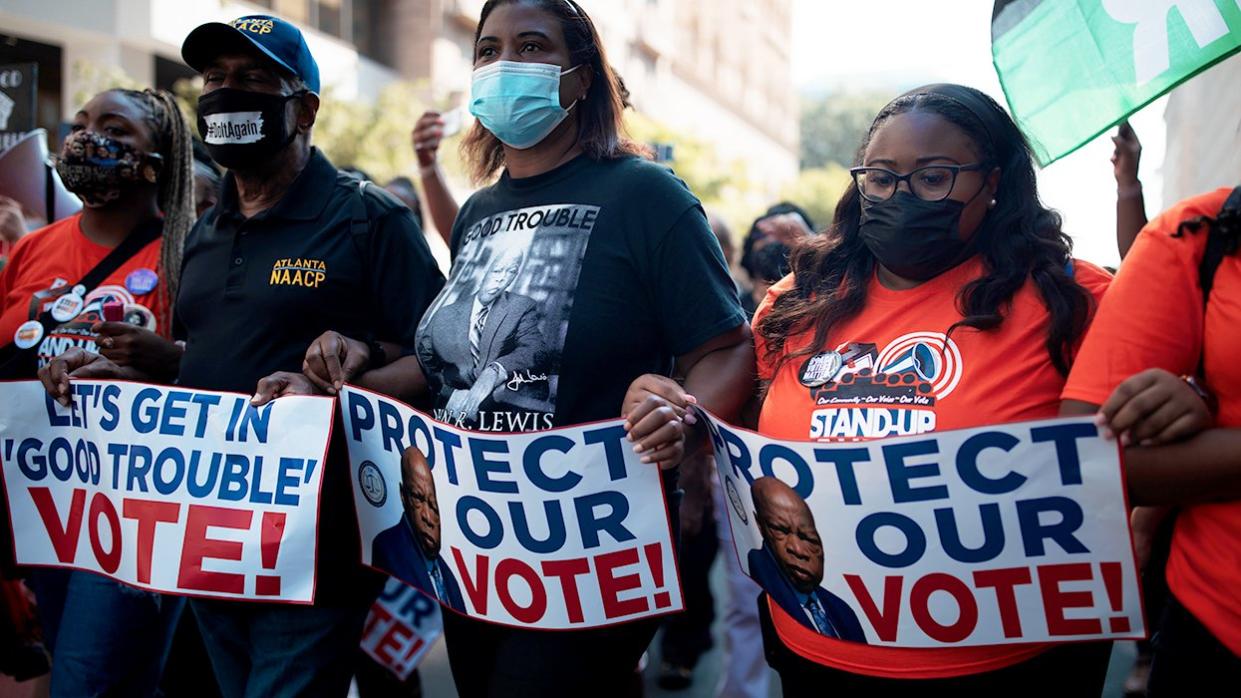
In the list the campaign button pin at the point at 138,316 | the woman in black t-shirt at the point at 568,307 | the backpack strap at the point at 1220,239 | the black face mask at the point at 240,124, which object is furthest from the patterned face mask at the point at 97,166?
the backpack strap at the point at 1220,239

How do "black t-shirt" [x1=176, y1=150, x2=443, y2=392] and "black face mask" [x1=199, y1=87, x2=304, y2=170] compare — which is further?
"black face mask" [x1=199, y1=87, x2=304, y2=170]

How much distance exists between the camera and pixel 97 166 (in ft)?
11.6

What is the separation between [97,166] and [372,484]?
58.0 inches

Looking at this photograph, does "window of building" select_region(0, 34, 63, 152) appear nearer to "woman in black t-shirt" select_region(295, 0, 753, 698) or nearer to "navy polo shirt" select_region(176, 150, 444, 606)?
"navy polo shirt" select_region(176, 150, 444, 606)

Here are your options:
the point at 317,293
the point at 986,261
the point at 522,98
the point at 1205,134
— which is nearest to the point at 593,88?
the point at 522,98

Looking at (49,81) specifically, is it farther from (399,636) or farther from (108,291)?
(108,291)

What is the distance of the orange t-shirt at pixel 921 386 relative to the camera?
7.25 ft

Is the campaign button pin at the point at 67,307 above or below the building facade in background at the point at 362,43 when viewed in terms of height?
above

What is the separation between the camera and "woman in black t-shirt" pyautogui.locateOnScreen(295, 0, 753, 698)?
2518mm

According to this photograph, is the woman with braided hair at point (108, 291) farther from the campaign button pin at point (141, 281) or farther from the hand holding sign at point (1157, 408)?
the hand holding sign at point (1157, 408)

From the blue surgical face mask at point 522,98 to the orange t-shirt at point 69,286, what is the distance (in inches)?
55.1

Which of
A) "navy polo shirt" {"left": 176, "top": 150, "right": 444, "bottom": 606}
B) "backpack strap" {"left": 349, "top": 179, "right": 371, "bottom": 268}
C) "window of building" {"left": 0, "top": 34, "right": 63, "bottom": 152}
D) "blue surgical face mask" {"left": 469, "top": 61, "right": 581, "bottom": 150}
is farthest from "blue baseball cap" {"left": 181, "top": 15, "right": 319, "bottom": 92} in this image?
"window of building" {"left": 0, "top": 34, "right": 63, "bottom": 152}

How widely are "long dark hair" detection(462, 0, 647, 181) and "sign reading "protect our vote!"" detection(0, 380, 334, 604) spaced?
0.93m

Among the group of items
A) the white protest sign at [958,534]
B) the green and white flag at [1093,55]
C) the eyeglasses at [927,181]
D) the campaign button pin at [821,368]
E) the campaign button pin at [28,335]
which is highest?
the green and white flag at [1093,55]
